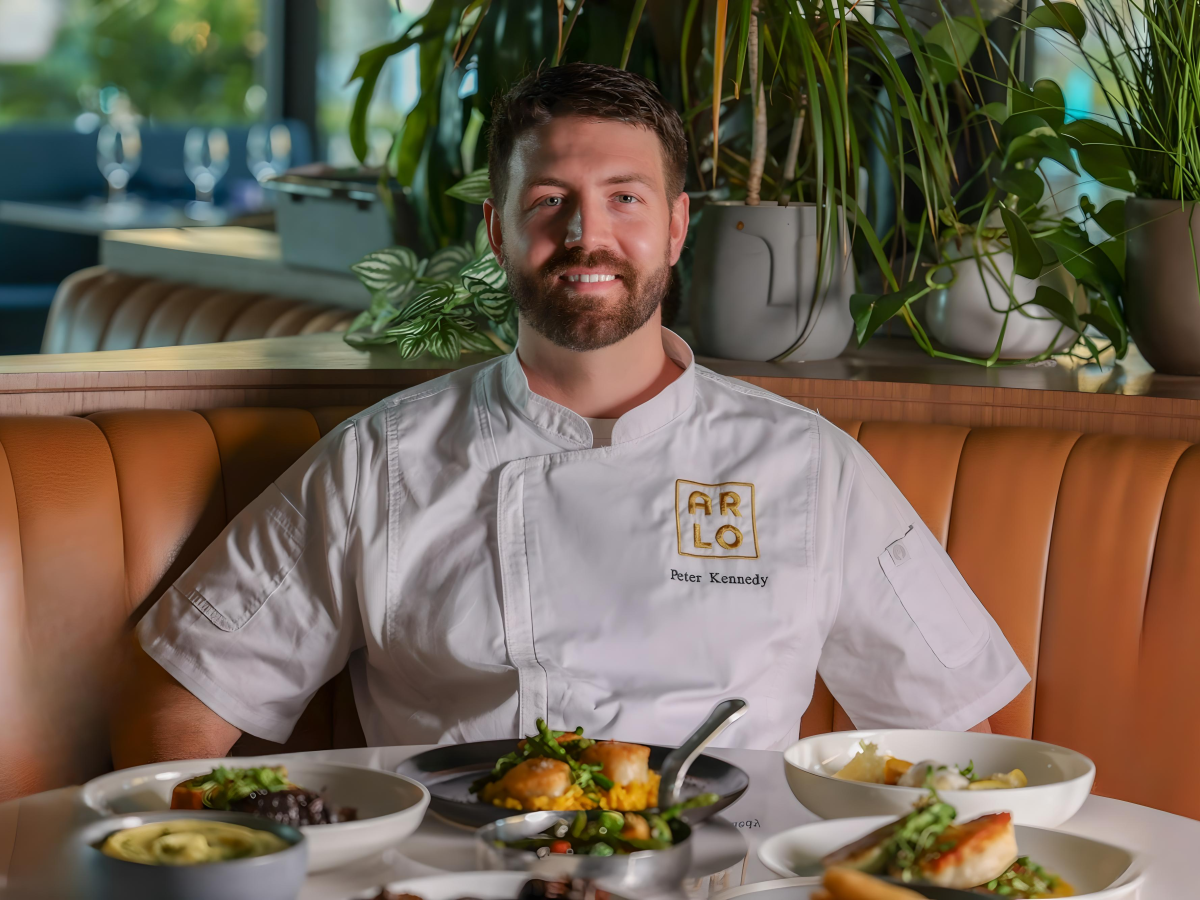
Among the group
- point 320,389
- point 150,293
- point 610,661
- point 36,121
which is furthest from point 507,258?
point 36,121

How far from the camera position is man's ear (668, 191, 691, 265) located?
1483 mm

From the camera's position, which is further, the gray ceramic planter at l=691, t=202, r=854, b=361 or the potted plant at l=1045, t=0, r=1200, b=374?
the gray ceramic planter at l=691, t=202, r=854, b=361

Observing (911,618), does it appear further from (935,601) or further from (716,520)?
(716,520)

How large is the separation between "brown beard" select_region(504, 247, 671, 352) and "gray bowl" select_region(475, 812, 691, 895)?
70cm

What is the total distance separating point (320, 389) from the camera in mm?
1646

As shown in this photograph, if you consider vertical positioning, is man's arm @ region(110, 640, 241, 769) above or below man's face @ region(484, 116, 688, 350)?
below

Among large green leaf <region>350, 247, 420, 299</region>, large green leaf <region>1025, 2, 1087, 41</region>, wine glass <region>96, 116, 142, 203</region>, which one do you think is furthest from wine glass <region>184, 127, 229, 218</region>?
large green leaf <region>1025, 2, 1087, 41</region>

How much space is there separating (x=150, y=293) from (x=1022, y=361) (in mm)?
1924

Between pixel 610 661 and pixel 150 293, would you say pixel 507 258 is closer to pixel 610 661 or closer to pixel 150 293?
pixel 610 661

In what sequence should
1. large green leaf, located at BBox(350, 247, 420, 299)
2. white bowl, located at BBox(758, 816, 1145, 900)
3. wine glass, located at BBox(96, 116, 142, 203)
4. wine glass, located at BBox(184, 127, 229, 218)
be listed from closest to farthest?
1. white bowl, located at BBox(758, 816, 1145, 900)
2. large green leaf, located at BBox(350, 247, 420, 299)
3. wine glass, located at BBox(96, 116, 142, 203)
4. wine glass, located at BBox(184, 127, 229, 218)

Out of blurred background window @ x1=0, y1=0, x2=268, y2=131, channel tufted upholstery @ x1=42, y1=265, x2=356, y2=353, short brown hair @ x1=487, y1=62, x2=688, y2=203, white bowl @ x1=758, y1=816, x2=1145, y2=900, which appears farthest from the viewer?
blurred background window @ x1=0, y1=0, x2=268, y2=131

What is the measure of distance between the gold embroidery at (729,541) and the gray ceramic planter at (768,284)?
1.64ft

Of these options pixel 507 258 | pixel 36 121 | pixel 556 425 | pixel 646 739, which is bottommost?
pixel 646 739

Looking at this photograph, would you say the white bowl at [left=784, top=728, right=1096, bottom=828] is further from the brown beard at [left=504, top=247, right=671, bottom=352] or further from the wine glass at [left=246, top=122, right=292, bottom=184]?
the wine glass at [left=246, top=122, right=292, bottom=184]
